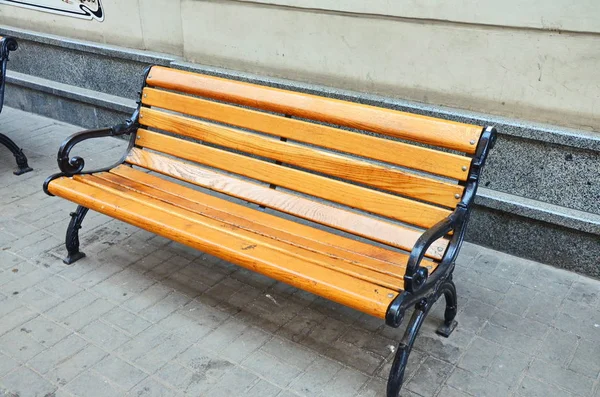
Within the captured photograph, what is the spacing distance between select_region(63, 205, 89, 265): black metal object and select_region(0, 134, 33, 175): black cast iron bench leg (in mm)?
1639

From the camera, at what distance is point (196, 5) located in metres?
4.79

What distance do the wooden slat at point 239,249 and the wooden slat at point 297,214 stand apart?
235 millimetres

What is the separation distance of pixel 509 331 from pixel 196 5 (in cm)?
334

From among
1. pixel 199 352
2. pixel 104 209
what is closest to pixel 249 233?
pixel 199 352

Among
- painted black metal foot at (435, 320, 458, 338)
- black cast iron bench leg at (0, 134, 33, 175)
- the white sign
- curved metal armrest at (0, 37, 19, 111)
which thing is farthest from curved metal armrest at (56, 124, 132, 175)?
the white sign

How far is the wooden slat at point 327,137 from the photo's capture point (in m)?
2.84

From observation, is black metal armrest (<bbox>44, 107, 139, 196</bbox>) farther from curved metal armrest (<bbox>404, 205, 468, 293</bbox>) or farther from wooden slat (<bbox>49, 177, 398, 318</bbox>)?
curved metal armrest (<bbox>404, 205, 468, 293</bbox>)

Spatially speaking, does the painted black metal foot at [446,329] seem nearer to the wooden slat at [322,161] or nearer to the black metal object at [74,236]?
the wooden slat at [322,161]

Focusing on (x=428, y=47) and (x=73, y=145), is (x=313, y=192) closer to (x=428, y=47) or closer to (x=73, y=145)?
(x=428, y=47)

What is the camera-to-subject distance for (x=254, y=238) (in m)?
3.04

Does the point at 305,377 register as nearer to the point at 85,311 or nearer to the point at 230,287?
the point at 230,287

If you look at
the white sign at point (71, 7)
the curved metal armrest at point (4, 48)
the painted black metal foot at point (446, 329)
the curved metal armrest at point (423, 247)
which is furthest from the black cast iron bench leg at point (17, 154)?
the curved metal armrest at point (423, 247)

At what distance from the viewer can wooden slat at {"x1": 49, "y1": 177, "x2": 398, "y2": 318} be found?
2551mm

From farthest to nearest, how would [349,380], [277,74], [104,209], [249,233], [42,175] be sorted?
[42,175], [277,74], [104,209], [249,233], [349,380]
